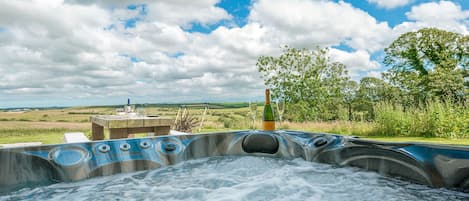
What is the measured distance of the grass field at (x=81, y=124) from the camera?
482cm

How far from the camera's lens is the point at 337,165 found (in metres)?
2.16

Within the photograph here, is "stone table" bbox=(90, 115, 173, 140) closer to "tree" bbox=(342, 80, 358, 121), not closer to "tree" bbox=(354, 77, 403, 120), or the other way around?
"tree" bbox=(342, 80, 358, 121)

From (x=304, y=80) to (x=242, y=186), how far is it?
23.7 feet

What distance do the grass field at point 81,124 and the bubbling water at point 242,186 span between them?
238 centimetres

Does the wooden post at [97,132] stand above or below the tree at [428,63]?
below

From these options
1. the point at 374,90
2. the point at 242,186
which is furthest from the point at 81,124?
the point at 374,90

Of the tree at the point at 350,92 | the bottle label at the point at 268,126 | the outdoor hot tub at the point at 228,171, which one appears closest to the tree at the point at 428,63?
the tree at the point at 350,92

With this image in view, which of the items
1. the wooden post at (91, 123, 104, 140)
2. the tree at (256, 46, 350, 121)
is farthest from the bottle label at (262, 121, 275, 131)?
the tree at (256, 46, 350, 121)

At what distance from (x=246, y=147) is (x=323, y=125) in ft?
11.8

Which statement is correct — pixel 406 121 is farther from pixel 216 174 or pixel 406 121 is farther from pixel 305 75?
pixel 305 75

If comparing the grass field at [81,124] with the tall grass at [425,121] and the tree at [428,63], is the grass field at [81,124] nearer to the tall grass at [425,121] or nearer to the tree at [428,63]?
the tall grass at [425,121]

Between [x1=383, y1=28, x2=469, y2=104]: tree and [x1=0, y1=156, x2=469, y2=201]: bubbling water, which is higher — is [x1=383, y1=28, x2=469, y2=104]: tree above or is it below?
above

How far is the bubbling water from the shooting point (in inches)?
61.2

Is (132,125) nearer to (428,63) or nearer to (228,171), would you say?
(228,171)
